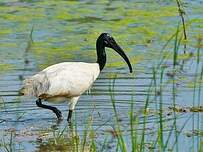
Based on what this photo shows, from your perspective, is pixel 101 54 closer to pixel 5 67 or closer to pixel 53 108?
pixel 53 108

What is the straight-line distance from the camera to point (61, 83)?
877 cm

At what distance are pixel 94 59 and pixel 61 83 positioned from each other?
274 centimetres

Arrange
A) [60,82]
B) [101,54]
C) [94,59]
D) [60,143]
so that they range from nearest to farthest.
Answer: [60,143], [60,82], [101,54], [94,59]

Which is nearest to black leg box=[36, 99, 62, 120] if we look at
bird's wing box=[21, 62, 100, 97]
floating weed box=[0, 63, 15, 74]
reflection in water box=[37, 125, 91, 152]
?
bird's wing box=[21, 62, 100, 97]

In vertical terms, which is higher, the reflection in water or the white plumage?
the white plumage

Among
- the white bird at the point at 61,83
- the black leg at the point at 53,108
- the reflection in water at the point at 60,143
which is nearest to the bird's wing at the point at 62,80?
the white bird at the point at 61,83

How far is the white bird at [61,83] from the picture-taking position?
28.0ft

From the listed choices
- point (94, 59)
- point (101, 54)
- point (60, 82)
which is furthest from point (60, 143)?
point (94, 59)

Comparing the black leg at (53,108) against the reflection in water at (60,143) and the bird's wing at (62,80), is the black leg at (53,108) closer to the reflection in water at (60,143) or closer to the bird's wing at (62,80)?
the bird's wing at (62,80)

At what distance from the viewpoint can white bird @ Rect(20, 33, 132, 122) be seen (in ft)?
28.0

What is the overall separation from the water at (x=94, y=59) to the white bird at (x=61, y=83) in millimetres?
165

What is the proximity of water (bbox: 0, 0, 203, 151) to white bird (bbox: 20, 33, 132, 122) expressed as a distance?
0.17m

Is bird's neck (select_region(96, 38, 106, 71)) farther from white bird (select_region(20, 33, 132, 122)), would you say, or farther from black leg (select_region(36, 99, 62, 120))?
black leg (select_region(36, 99, 62, 120))

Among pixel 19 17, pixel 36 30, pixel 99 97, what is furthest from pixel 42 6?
pixel 99 97
